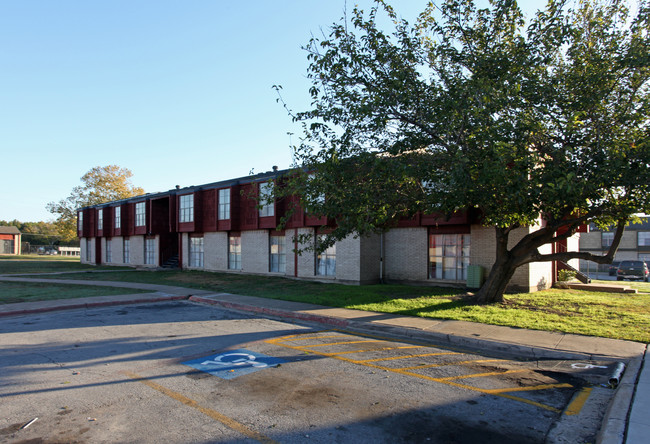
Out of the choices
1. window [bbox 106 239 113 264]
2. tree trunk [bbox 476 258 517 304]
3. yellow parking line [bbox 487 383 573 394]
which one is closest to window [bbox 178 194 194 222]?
window [bbox 106 239 113 264]

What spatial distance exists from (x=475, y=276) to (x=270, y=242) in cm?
1211

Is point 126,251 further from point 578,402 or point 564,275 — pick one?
point 578,402

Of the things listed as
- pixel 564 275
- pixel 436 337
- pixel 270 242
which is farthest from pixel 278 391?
pixel 270 242

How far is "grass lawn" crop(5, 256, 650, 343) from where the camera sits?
10609mm

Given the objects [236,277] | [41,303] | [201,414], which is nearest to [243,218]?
[236,277]

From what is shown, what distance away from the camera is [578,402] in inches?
228

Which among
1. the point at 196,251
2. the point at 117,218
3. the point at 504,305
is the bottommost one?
the point at 504,305

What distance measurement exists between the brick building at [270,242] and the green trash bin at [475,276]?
0.59m

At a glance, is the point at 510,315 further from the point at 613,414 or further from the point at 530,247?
the point at 613,414

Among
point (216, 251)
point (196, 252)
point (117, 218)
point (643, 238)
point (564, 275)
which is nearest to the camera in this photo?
point (564, 275)

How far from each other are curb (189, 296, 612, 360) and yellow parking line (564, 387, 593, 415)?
1791 mm

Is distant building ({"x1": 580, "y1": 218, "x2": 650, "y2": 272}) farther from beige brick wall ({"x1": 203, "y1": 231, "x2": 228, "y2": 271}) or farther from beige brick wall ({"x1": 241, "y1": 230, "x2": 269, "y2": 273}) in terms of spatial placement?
beige brick wall ({"x1": 203, "y1": 231, "x2": 228, "y2": 271})

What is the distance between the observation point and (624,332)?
9.81 m

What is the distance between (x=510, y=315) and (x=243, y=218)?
1781 cm
